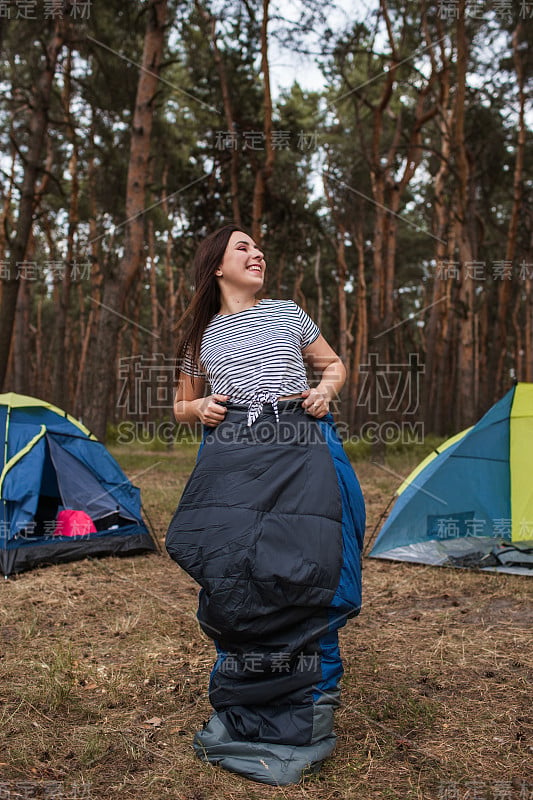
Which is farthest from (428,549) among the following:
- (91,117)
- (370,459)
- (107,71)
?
(91,117)

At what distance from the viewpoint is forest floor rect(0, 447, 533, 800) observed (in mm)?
2316

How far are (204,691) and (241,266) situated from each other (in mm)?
1817

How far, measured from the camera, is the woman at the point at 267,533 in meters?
2.26

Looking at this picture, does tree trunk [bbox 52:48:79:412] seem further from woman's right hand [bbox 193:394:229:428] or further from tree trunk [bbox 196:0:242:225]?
woman's right hand [bbox 193:394:229:428]

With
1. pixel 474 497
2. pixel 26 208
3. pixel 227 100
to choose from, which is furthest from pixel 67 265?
pixel 474 497

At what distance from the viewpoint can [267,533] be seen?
226cm

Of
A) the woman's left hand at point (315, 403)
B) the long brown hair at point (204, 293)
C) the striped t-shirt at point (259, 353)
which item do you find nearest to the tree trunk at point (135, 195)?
the long brown hair at point (204, 293)

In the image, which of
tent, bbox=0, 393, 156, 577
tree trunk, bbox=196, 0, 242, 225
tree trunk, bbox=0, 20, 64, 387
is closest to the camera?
tent, bbox=0, 393, 156, 577

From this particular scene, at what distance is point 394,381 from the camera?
Result: 19609mm

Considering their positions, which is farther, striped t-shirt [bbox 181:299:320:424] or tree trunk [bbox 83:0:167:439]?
tree trunk [bbox 83:0:167:439]

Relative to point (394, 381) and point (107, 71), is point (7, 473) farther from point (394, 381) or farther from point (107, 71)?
point (394, 381)

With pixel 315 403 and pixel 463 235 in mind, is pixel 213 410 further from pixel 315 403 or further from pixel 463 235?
pixel 463 235

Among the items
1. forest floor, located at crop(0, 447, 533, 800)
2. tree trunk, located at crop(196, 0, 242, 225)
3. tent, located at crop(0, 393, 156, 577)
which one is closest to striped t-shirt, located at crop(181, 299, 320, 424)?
forest floor, located at crop(0, 447, 533, 800)

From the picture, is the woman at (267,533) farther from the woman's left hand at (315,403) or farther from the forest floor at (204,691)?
the forest floor at (204,691)
